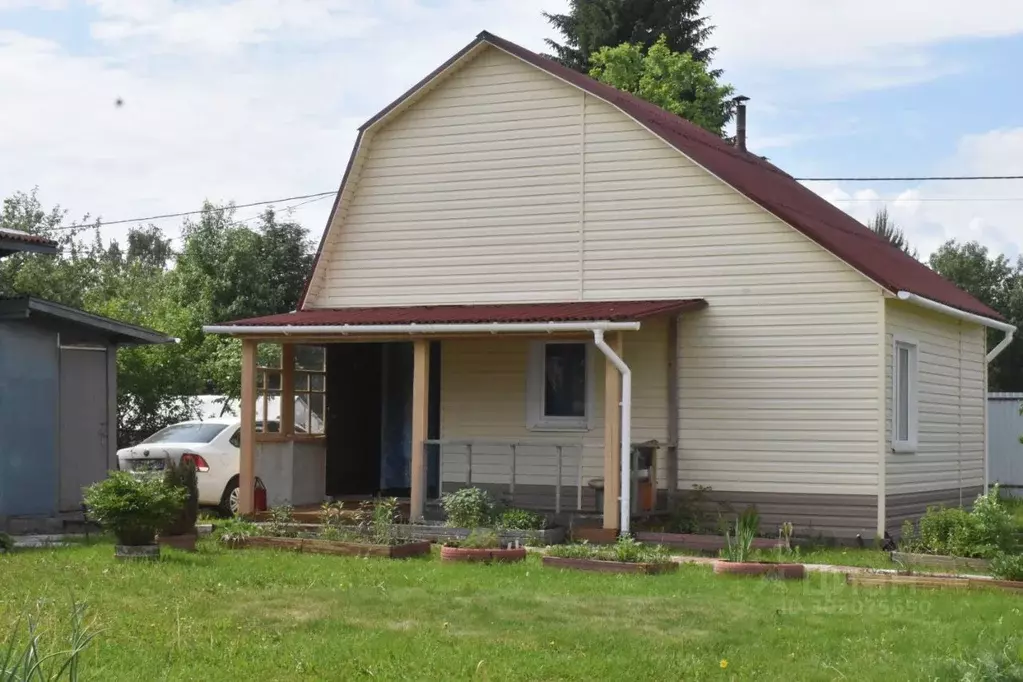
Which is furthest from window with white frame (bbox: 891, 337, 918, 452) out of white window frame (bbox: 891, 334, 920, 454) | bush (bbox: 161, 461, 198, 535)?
bush (bbox: 161, 461, 198, 535)

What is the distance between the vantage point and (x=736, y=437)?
17.8 m

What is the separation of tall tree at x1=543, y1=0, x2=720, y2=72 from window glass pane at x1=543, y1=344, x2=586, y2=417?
88.0 feet

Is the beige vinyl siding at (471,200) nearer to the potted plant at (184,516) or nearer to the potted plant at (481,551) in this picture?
the potted plant at (481,551)

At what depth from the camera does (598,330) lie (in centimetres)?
1647

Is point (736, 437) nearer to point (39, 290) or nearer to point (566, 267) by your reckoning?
point (566, 267)

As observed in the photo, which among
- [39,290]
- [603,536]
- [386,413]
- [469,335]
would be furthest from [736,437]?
[39,290]

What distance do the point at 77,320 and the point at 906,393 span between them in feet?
36.2

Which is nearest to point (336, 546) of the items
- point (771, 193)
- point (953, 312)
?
point (771, 193)

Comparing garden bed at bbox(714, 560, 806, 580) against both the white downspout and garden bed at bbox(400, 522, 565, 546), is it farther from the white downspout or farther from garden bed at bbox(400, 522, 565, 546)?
garden bed at bbox(400, 522, 565, 546)

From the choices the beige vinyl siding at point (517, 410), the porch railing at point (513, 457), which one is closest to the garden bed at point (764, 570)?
the porch railing at point (513, 457)

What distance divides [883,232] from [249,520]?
124 feet

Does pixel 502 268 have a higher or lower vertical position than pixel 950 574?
higher

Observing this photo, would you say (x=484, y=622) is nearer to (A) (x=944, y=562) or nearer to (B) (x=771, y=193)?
(A) (x=944, y=562)

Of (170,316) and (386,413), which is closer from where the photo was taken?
(386,413)
